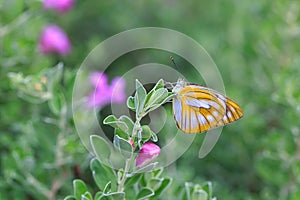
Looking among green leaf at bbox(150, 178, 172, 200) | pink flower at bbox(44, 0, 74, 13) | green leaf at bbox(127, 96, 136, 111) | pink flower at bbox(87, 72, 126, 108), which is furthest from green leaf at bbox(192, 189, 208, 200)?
pink flower at bbox(44, 0, 74, 13)

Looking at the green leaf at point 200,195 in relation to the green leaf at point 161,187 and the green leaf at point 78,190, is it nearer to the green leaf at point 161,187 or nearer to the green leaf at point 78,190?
the green leaf at point 161,187

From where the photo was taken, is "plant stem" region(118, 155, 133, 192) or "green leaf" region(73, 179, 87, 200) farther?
"green leaf" region(73, 179, 87, 200)

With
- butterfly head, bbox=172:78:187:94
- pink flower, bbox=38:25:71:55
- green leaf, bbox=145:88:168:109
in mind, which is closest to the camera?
green leaf, bbox=145:88:168:109

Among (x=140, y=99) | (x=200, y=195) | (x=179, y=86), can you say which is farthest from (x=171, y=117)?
(x=140, y=99)

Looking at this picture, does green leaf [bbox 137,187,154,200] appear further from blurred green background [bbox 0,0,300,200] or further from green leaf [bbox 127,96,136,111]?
blurred green background [bbox 0,0,300,200]

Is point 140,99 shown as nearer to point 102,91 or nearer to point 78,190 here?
point 78,190

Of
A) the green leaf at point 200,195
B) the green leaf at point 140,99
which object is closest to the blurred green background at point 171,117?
the green leaf at point 200,195

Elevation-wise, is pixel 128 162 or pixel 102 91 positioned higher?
pixel 102 91
